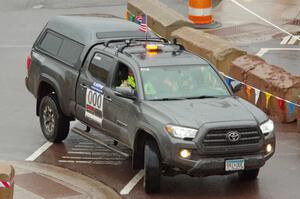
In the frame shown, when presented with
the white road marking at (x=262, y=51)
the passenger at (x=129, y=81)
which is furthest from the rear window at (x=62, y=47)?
the white road marking at (x=262, y=51)

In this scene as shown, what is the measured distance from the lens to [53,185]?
13.2 m

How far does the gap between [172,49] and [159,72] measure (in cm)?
96

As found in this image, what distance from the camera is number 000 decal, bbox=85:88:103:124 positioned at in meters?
14.0

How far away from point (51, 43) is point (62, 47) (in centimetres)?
43

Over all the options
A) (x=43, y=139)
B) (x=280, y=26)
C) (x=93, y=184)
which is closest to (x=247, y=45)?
(x=280, y=26)

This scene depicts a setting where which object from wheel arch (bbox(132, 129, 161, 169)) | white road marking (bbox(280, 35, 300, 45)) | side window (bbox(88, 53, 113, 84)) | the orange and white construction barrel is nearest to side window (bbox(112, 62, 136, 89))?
side window (bbox(88, 53, 113, 84))

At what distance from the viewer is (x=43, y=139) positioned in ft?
52.1

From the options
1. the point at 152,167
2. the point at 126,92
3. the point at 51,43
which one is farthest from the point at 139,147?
the point at 51,43

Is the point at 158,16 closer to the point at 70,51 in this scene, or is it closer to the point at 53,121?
the point at 70,51

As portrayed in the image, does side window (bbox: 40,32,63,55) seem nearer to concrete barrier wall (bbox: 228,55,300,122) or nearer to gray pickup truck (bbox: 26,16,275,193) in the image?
gray pickup truck (bbox: 26,16,275,193)

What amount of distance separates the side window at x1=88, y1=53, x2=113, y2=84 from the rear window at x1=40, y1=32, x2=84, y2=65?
1.75 ft

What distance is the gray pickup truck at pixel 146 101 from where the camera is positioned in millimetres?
12227

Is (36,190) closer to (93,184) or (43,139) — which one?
(93,184)

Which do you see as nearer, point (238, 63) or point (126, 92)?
point (126, 92)
